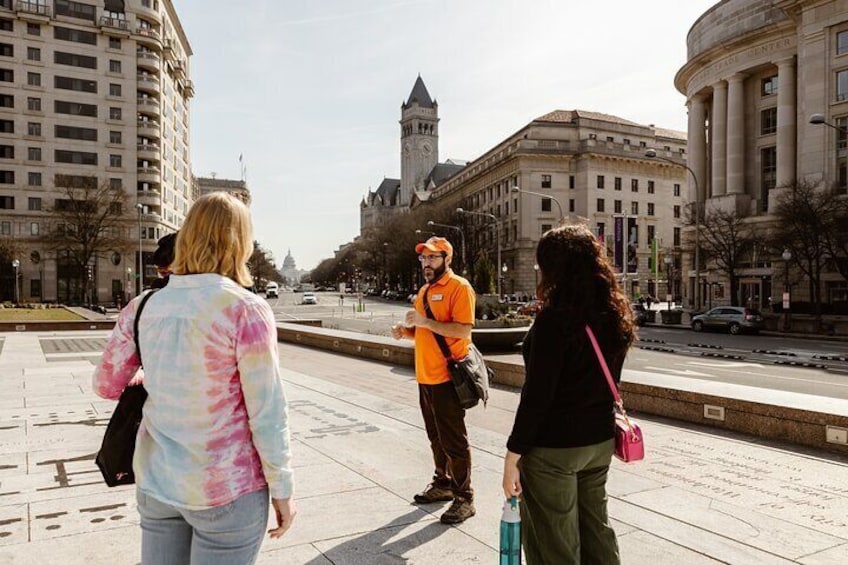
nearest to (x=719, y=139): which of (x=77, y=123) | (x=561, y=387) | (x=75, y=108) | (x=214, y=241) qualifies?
(x=561, y=387)

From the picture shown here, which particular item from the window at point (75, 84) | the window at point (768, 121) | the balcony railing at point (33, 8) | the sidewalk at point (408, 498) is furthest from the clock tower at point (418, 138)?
the sidewalk at point (408, 498)

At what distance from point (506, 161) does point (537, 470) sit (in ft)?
284

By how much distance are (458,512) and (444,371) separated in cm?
105

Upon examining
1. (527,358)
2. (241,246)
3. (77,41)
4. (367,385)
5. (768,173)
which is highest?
(77,41)

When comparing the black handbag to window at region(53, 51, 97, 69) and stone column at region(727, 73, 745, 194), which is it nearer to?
stone column at region(727, 73, 745, 194)

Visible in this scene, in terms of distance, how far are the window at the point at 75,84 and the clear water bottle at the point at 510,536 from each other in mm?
80595

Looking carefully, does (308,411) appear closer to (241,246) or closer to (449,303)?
(449,303)

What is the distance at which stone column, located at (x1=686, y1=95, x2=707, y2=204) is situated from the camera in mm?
61625

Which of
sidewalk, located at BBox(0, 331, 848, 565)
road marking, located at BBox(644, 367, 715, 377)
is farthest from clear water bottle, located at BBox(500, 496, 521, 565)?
road marking, located at BBox(644, 367, 715, 377)

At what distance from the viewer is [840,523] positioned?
4.84 meters

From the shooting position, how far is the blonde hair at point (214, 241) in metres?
2.38

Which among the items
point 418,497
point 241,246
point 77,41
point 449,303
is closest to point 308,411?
point 418,497

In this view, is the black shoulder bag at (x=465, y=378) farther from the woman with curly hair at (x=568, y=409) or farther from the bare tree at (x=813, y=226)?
the bare tree at (x=813, y=226)

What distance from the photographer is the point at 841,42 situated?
43000mm
